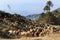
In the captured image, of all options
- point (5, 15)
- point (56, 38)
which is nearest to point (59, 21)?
point (5, 15)

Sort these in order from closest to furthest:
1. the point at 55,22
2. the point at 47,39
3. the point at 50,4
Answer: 1. the point at 47,39
2. the point at 55,22
3. the point at 50,4

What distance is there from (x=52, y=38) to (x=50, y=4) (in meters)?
58.6

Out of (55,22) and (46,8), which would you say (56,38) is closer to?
(55,22)

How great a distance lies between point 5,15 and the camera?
143ft

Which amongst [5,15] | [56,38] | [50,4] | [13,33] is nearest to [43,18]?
[50,4]

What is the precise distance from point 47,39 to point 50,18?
4180cm

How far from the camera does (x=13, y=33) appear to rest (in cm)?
2597

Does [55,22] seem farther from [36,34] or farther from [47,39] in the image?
[47,39]

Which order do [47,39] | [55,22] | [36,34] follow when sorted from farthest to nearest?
[55,22] → [36,34] → [47,39]

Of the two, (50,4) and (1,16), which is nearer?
(1,16)

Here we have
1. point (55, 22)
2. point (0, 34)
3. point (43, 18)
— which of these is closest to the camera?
point (0, 34)

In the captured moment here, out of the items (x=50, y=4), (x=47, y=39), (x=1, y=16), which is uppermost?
(x=50, y=4)

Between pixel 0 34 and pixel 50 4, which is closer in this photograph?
pixel 0 34

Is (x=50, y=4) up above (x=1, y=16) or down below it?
above
